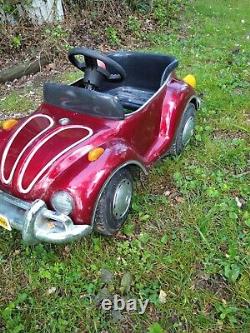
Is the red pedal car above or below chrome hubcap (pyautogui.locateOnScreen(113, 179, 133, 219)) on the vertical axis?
above

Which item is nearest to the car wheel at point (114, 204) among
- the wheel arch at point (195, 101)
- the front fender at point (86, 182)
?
the front fender at point (86, 182)

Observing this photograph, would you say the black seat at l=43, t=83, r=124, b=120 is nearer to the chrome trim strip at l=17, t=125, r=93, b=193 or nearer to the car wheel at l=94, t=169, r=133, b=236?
the chrome trim strip at l=17, t=125, r=93, b=193

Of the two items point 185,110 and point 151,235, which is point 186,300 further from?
point 185,110

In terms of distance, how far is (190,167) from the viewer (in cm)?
363

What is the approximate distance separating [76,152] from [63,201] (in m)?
0.36

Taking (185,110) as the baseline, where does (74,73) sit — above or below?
below

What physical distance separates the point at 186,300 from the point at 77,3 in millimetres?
5621

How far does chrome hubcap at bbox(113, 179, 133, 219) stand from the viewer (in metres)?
2.82

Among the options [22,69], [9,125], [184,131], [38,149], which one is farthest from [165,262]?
[22,69]

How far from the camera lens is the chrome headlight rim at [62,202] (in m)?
2.51

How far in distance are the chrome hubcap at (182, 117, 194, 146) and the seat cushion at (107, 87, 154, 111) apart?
44 cm

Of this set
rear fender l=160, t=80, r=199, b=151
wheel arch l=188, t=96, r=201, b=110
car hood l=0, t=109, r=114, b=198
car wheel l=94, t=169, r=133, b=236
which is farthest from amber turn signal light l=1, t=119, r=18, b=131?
wheel arch l=188, t=96, r=201, b=110

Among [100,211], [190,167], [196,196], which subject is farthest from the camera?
[190,167]

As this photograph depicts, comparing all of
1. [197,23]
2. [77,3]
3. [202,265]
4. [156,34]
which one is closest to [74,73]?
[77,3]
